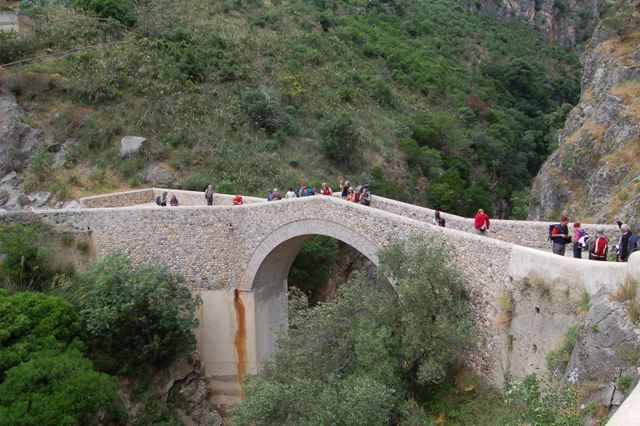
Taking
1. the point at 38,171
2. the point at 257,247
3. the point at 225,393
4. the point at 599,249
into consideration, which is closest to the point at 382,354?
the point at 599,249

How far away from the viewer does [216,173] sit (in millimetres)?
24438

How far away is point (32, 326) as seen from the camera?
42.5ft

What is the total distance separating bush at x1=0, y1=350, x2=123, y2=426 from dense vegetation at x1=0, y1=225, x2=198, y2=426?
2 cm

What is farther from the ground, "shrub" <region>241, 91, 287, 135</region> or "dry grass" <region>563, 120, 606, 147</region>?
"shrub" <region>241, 91, 287, 135</region>

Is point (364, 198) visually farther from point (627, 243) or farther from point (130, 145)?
point (130, 145)

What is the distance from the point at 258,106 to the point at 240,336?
Result: 45.5 feet

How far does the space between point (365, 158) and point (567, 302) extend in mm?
20770

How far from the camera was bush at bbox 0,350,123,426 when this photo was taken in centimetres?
1134

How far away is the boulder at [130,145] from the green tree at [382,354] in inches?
609

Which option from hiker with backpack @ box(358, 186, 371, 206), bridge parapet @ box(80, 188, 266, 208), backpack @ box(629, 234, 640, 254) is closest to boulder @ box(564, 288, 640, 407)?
backpack @ box(629, 234, 640, 254)

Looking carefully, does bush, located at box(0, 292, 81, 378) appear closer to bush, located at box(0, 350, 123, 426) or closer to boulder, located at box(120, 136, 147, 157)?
bush, located at box(0, 350, 123, 426)

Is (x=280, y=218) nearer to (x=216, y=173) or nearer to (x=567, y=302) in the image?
(x=567, y=302)

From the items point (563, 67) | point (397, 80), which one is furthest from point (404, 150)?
point (563, 67)

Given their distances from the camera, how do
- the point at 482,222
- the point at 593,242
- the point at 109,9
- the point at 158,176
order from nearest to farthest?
the point at 593,242 < the point at 482,222 < the point at 158,176 < the point at 109,9
